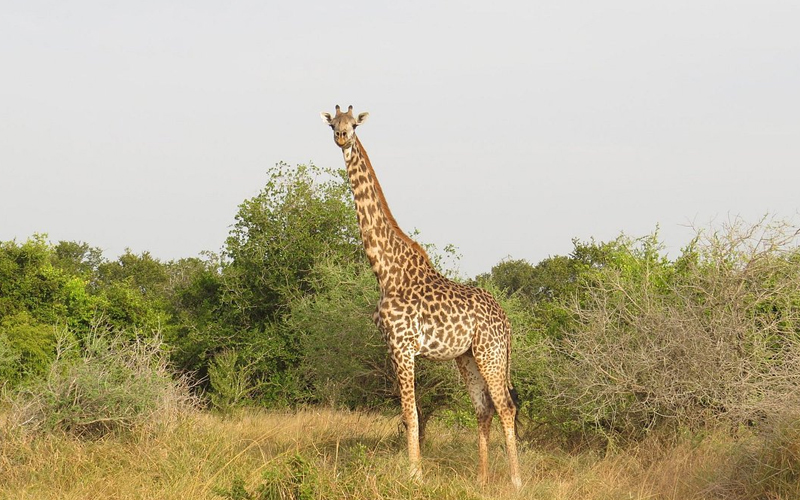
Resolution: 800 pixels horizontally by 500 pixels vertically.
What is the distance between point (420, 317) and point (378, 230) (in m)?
1.11

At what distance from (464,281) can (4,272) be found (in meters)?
10.0

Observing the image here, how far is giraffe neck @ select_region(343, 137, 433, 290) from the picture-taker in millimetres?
9875

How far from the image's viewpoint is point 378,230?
10.0m

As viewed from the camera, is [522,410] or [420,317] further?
[522,410]

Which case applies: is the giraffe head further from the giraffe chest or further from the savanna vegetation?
the savanna vegetation

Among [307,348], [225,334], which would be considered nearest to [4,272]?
[225,334]

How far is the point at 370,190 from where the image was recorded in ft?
33.3

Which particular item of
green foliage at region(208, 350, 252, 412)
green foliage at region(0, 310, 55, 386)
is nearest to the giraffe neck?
green foliage at region(208, 350, 252, 412)

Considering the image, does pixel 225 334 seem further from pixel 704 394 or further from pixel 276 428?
pixel 704 394

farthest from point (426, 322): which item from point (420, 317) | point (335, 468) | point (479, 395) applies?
point (335, 468)

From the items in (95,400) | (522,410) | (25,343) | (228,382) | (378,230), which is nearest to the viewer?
(95,400)

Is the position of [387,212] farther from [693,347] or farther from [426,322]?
[693,347]

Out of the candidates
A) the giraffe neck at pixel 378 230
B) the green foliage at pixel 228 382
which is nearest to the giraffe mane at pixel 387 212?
the giraffe neck at pixel 378 230

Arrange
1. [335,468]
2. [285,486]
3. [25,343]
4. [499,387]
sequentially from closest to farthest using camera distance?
1. [285,486]
2. [335,468]
3. [499,387]
4. [25,343]
